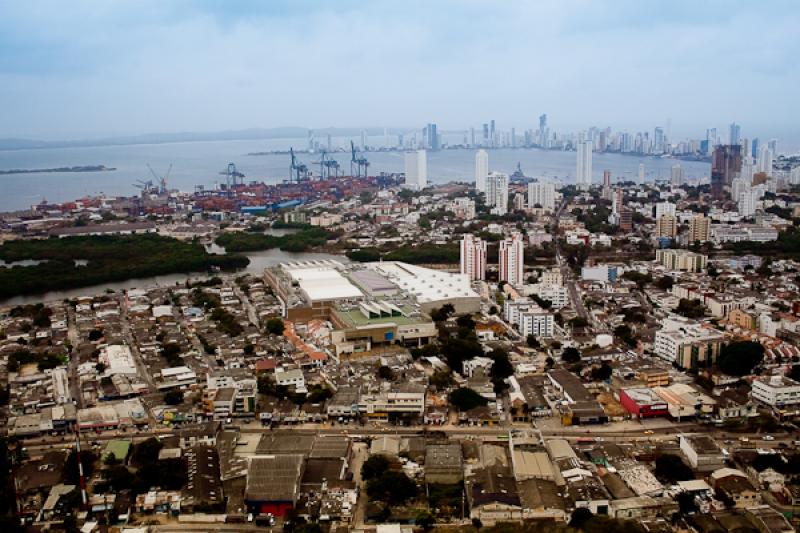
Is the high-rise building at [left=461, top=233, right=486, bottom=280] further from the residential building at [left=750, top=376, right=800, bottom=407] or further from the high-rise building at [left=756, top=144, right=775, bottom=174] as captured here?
the high-rise building at [left=756, top=144, right=775, bottom=174]

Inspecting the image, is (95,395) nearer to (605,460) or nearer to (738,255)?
(605,460)

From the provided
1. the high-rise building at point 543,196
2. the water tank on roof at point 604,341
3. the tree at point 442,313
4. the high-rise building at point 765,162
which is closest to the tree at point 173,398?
the tree at point 442,313

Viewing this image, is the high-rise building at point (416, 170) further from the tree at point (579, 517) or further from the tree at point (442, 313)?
the tree at point (579, 517)

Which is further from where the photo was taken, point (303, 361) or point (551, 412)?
point (303, 361)

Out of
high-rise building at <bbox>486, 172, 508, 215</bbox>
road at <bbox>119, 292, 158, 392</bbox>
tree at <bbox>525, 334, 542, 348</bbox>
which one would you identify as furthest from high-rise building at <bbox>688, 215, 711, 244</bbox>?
Answer: road at <bbox>119, 292, 158, 392</bbox>

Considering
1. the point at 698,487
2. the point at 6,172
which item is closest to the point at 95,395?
the point at 698,487
